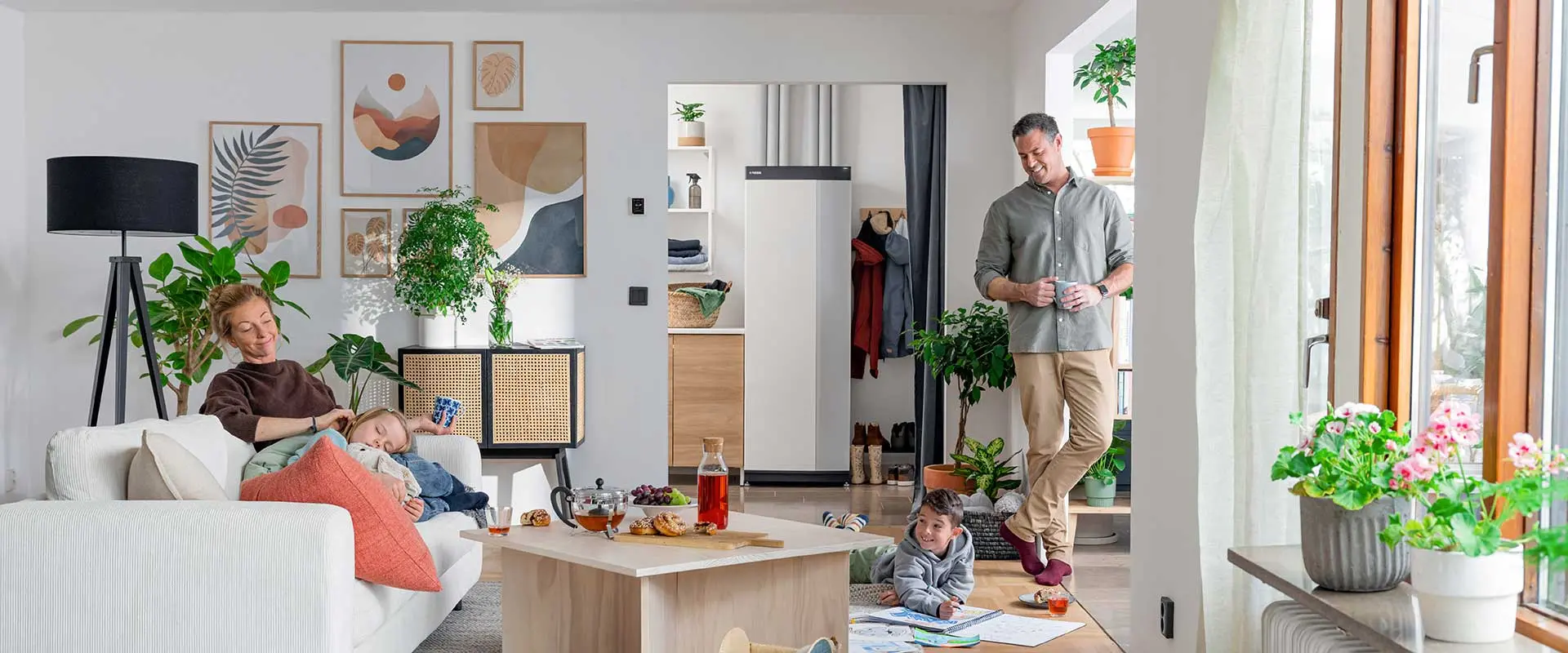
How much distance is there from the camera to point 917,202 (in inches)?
250

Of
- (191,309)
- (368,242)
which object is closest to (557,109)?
(368,242)

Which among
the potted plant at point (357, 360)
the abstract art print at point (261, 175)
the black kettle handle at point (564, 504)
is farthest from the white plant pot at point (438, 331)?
the black kettle handle at point (564, 504)

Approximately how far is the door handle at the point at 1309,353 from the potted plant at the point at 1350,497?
18.1 inches

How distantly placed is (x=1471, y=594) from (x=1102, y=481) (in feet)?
10.4

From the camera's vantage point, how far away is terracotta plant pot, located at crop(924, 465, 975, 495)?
4938 mm

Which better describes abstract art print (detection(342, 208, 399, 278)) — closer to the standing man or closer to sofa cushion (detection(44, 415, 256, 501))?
sofa cushion (detection(44, 415, 256, 501))

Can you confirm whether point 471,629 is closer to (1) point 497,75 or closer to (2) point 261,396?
Result: (2) point 261,396

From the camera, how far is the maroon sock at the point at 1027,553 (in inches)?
167

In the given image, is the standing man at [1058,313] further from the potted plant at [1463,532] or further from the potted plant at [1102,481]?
the potted plant at [1463,532]

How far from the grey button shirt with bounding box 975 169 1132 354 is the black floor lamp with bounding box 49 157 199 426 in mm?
2866

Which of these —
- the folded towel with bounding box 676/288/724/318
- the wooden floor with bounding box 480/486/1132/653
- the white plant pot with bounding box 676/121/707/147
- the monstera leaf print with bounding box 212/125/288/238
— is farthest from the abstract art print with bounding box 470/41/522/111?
the wooden floor with bounding box 480/486/1132/653

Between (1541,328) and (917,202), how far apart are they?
186 inches

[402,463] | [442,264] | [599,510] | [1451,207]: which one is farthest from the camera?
[442,264]

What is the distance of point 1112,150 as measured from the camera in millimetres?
4691
